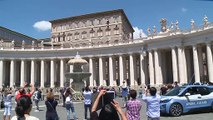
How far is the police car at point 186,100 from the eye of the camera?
15.7 m

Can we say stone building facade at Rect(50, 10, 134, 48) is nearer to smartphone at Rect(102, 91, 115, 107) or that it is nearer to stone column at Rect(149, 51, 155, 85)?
stone column at Rect(149, 51, 155, 85)

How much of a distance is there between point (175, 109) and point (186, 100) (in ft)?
3.34

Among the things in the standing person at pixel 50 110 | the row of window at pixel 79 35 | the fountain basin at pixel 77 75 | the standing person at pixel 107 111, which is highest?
the row of window at pixel 79 35

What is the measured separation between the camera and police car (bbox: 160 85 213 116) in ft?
51.4

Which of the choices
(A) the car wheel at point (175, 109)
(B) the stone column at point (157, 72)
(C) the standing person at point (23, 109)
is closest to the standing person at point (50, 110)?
(C) the standing person at point (23, 109)

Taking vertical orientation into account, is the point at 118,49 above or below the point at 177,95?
above

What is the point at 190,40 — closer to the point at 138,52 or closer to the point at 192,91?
the point at 138,52

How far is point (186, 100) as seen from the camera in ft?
52.9

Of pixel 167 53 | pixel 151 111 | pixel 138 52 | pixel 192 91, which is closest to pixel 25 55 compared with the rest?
pixel 138 52

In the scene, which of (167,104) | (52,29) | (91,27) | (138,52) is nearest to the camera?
(167,104)

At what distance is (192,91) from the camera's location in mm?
16859

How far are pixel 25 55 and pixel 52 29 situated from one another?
30.4 meters

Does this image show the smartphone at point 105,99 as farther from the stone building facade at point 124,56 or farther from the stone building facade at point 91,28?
the stone building facade at point 91,28

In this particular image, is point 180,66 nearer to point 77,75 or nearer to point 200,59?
point 200,59
